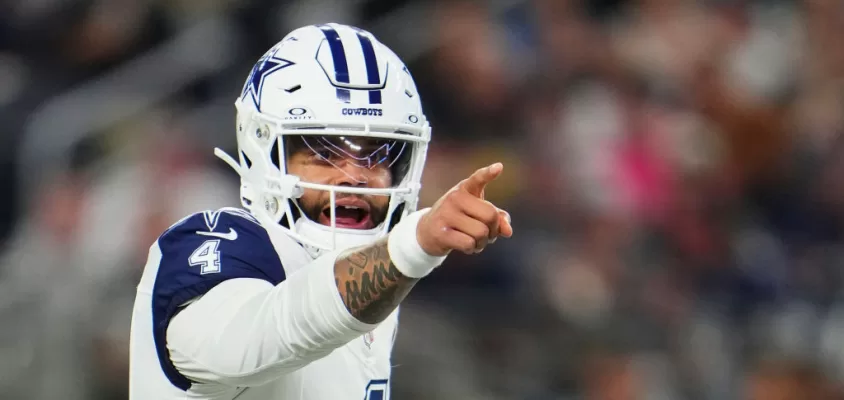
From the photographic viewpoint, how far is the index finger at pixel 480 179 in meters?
2.17

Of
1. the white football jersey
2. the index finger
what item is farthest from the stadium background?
the index finger

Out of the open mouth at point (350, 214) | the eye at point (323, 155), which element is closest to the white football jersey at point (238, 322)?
the open mouth at point (350, 214)

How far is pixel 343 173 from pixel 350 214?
0.11 meters

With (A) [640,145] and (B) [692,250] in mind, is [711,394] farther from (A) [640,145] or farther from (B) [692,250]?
(A) [640,145]

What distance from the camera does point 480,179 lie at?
2.18 m

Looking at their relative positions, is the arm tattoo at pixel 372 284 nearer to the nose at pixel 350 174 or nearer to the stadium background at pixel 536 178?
the nose at pixel 350 174

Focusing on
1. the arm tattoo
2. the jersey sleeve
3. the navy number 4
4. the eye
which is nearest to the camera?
the arm tattoo

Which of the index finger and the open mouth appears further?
the open mouth

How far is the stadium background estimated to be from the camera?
588cm

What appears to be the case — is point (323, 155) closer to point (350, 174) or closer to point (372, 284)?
point (350, 174)

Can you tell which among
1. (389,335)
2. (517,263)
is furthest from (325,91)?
(517,263)

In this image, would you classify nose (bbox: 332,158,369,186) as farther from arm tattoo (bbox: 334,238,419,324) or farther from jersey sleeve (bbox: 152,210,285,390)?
arm tattoo (bbox: 334,238,419,324)

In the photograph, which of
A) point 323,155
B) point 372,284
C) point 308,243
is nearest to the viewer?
point 372,284

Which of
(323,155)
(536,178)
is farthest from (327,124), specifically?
(536,178)
